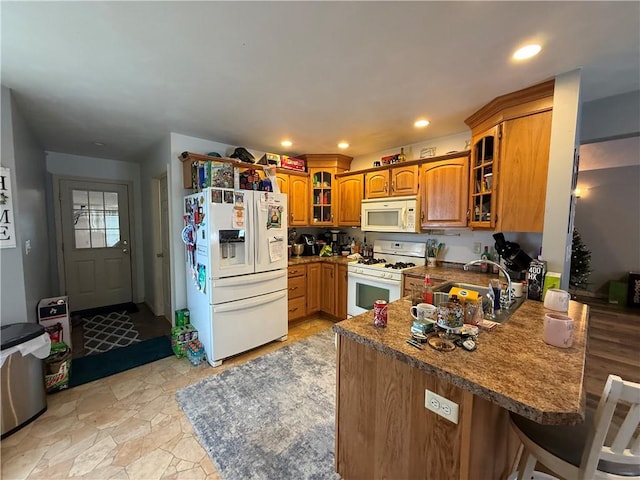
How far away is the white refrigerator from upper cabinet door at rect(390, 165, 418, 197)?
1420 mm

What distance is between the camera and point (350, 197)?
383 cm

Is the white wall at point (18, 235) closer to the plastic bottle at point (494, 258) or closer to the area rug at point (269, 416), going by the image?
the area rug at point (269, 416)

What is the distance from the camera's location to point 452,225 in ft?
9.29

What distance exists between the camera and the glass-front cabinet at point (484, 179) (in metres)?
2.30

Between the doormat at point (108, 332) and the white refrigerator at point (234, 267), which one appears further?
the doormat at point (108, 332)

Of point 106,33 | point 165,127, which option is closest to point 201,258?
point 165,127

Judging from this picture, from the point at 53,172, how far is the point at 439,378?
208 inches

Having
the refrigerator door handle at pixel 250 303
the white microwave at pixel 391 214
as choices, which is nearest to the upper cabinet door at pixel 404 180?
the white microwave at pixel 391 214

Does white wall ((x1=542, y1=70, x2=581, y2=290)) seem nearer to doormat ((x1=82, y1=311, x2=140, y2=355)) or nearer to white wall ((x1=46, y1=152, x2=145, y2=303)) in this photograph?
doormat ((x1=82, y1=311, x2=140, y2=355))

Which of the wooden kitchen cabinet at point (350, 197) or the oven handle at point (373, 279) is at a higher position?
the wooden kitchen cabinet at point (350, 197)

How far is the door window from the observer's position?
3.98m

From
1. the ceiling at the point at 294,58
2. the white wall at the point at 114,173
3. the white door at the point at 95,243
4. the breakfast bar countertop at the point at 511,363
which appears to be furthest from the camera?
the white door at the point at 95,243

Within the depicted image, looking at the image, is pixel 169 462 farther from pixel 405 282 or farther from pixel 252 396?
pixel 405 282

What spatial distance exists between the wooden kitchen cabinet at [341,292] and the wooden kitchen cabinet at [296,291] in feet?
1.53
